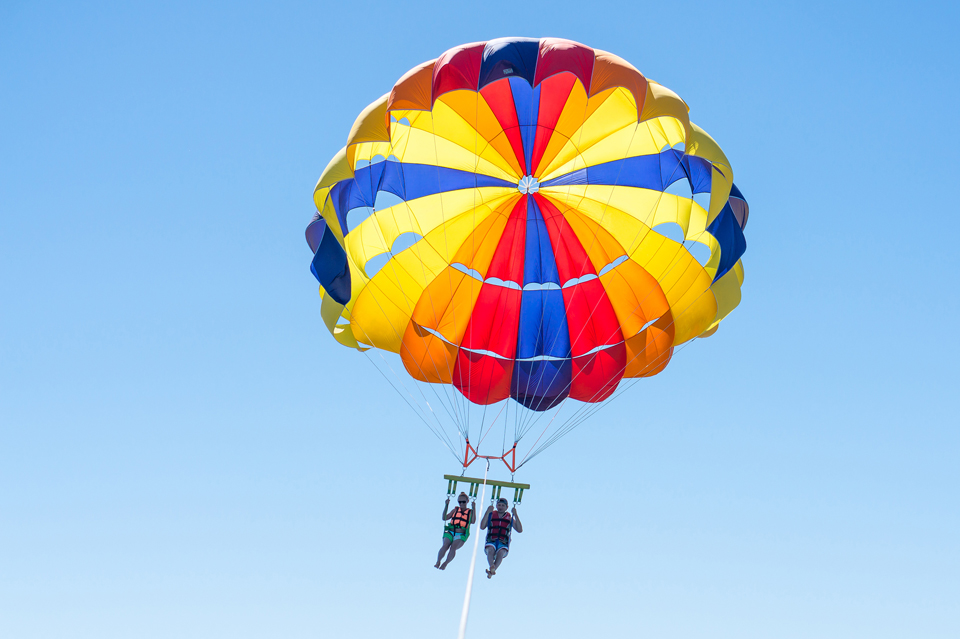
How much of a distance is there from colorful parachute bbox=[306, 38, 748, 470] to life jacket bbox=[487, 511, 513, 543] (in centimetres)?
248

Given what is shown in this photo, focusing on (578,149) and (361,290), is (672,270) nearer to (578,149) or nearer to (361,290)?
(578,149)

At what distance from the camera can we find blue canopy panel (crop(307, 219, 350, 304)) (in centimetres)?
1296

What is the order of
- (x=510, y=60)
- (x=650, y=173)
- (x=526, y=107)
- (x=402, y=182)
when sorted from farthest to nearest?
(x=402, y=182) < (x=650, y=173) < (x=526, y=107) < (x=510, y=60)

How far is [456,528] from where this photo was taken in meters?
11.8

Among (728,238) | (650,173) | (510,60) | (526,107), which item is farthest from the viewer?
(650,173)

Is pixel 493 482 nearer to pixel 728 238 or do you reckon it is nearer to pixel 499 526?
pixel 499 526

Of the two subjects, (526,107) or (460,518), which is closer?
(460,518)

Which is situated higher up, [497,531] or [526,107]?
[526,107]

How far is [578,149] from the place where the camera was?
43.1 ft

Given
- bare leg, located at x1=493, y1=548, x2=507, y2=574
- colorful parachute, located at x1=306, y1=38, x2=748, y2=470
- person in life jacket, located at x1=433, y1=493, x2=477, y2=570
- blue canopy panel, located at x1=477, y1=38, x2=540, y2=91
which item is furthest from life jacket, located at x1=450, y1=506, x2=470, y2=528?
blue canopy panel, located at x1=477, y1=38, x2=540, y2=91

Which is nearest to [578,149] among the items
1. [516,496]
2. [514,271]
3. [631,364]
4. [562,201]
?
[562,201]

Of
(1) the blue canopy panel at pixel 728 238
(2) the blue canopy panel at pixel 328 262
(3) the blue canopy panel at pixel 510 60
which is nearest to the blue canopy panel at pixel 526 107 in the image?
(3) the blue canopy panel at pixel 510 60

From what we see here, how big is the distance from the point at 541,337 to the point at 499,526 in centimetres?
317

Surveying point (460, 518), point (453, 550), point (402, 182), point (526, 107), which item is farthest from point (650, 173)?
point (453, 550)
